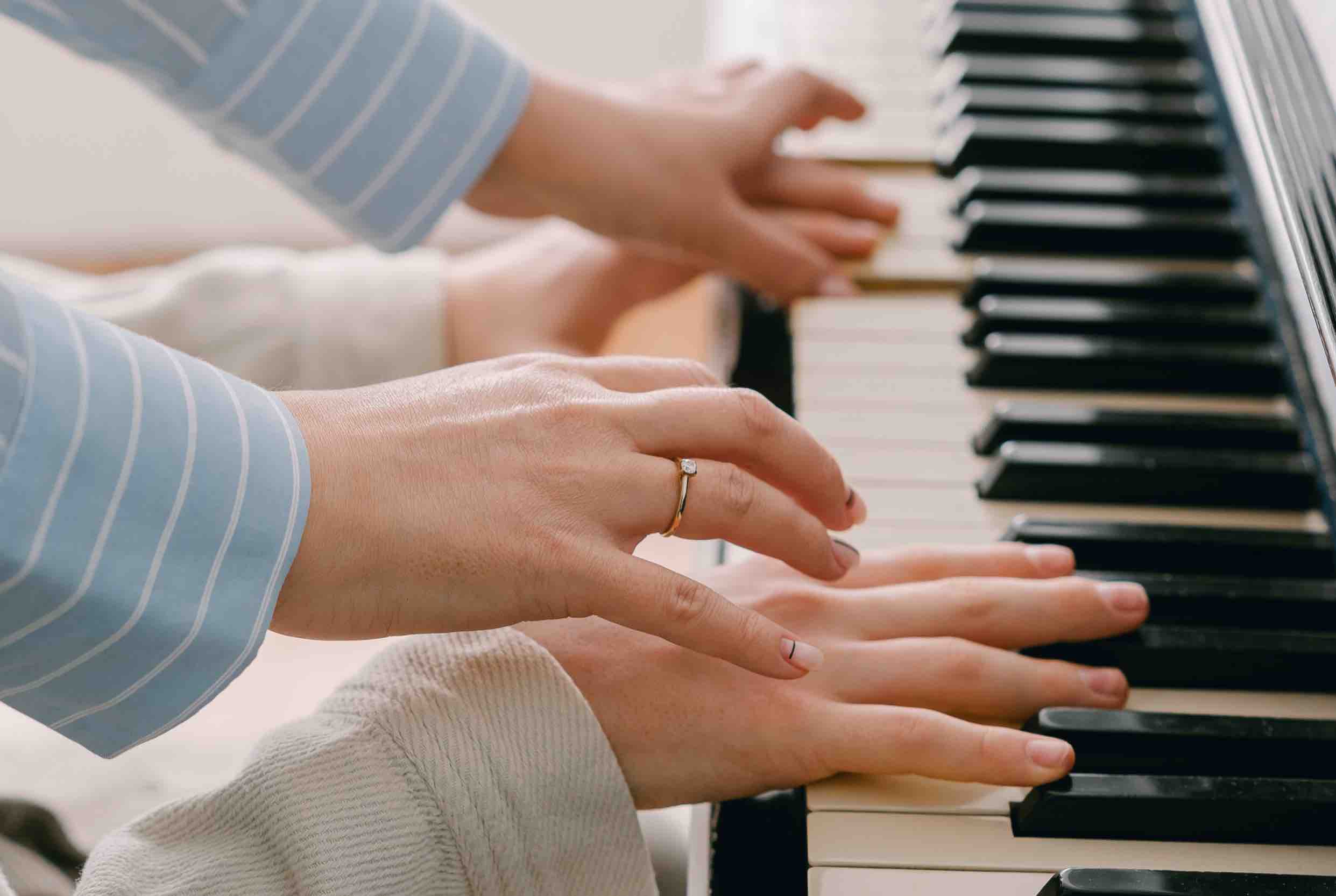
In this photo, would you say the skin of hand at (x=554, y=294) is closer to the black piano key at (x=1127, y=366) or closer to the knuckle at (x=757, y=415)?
the black piano key at (x=1127, y=366)

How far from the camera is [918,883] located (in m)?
0.60

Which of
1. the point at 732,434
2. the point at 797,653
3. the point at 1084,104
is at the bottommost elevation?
the point at 797,653

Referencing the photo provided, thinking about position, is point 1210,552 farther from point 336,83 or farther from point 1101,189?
point 336,83

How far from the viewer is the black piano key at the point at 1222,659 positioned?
70 cm

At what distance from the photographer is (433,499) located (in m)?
0.61

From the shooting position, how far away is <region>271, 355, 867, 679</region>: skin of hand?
0.61m

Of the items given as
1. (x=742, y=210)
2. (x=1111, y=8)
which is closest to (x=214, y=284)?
(x=742, y=210)

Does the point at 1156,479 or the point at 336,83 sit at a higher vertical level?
the point at 336,83

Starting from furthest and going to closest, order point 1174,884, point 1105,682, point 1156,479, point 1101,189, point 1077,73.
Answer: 1. point 1077,73
2. point 1101,189
3. point 1156,479
4. point 1105,682
5. point 1174,884

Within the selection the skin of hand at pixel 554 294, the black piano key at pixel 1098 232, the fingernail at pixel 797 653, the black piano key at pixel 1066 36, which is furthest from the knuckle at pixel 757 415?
the black piano key at pixel 1066 36

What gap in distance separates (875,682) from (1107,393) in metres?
0.34

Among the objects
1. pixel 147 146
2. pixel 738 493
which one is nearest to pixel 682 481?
pixel 738 493

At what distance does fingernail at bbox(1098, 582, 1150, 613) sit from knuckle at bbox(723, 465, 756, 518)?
0.75 feet

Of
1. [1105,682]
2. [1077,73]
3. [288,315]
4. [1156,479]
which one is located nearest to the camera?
[1105,682]
